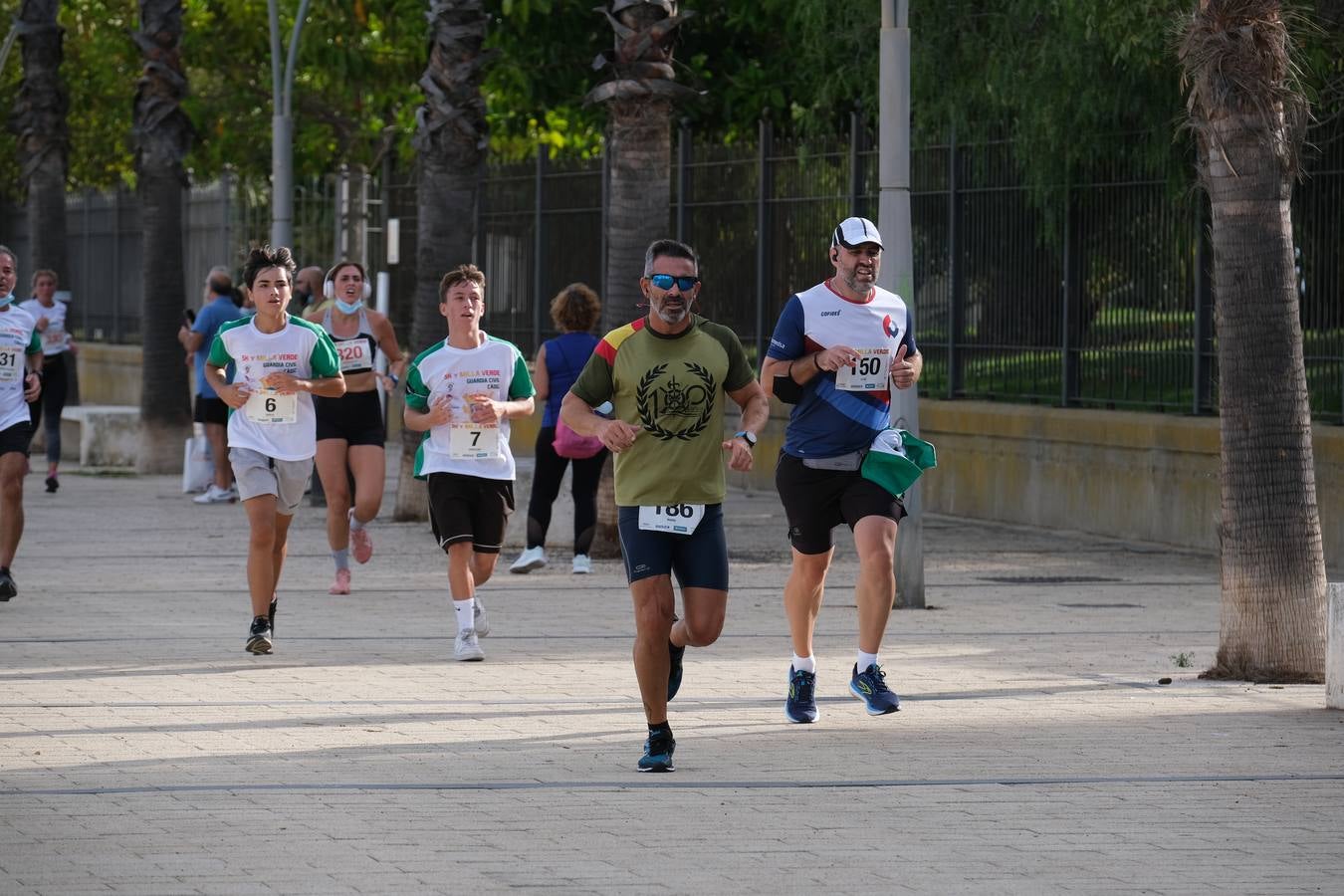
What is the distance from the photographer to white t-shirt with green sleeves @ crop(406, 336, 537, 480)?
1156 cm

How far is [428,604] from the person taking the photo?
13.9 metres

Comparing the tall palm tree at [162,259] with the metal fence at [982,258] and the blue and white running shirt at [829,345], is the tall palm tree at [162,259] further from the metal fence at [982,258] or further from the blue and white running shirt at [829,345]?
the blue and white running shirt at [829,345]

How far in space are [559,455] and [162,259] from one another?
10.8 m

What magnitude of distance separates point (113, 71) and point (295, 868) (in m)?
32.0

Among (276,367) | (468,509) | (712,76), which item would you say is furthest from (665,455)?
(712,76)

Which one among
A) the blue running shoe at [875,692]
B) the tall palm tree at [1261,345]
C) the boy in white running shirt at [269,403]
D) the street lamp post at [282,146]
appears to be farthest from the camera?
the street lamp post at [282,146]

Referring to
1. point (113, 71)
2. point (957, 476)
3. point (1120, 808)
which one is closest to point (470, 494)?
point (1120, 808)

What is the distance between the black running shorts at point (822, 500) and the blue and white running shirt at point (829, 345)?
3.4 inches

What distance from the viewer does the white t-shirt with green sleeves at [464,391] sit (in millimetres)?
11562

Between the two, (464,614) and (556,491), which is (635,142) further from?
(464,614)

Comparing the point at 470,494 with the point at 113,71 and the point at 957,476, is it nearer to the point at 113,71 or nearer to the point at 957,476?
the point at 957,476

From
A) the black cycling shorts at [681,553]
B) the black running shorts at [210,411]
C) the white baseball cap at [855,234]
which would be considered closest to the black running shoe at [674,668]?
the black cycling shorts at [681,553]

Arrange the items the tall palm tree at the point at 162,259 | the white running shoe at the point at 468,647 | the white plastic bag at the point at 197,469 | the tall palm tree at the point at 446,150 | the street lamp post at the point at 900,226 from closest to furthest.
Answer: the white running shoe at the point at 468,647
the street lamp post at the point at 900,226
the tall palm tree at the point at 446,150
the white plastic bag at the point at 197,469
the tall palm tree at the point at 162,259

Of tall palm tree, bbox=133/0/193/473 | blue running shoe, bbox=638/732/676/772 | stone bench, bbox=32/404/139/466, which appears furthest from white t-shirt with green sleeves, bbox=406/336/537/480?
stone bench, bbox=32/404/139/466
